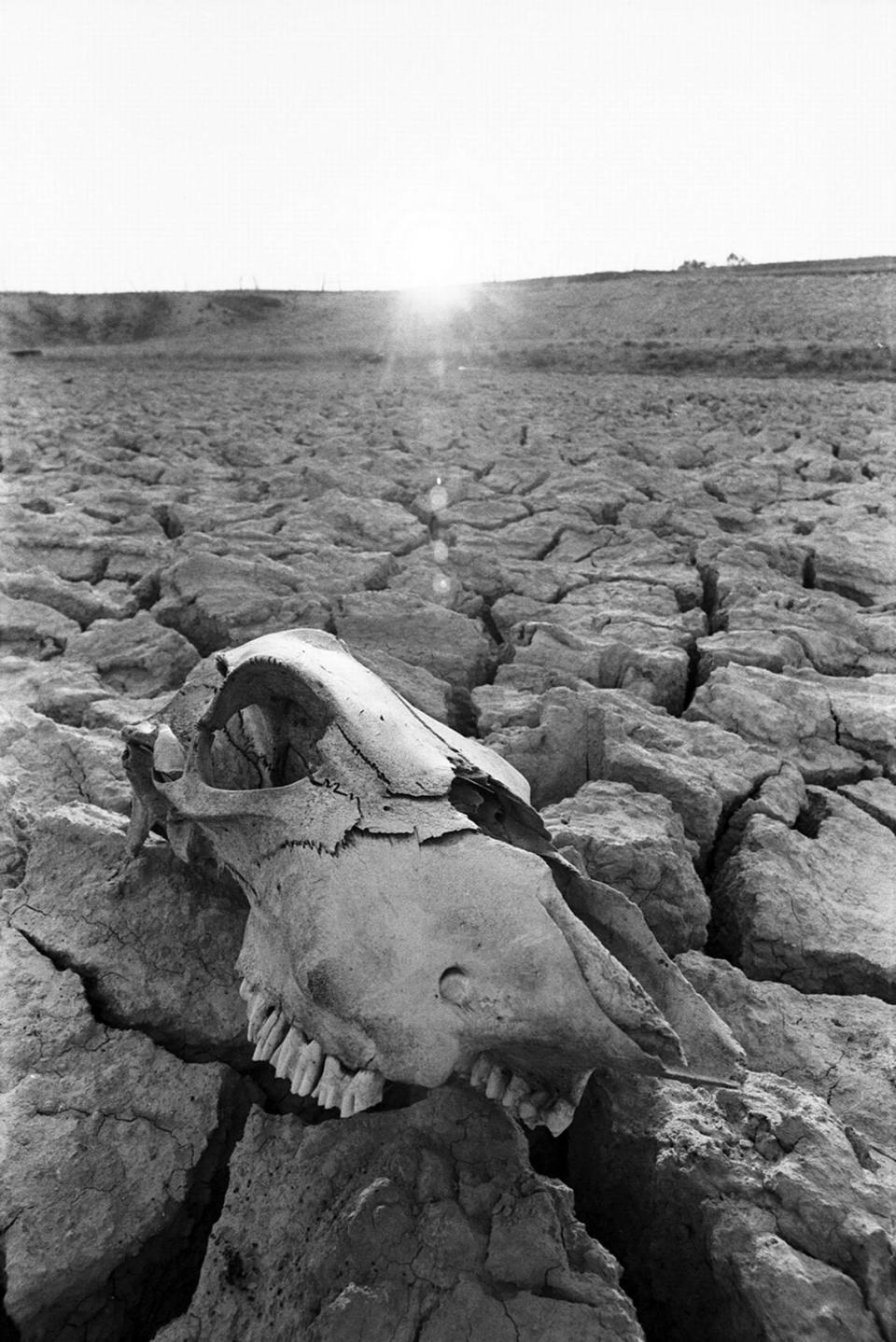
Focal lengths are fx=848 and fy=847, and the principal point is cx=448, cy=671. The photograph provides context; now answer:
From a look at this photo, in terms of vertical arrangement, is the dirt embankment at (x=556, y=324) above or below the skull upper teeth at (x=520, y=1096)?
above

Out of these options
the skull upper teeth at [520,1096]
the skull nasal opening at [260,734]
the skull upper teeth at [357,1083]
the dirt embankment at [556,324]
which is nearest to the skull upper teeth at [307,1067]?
the skull upper teeth at [357,1083]

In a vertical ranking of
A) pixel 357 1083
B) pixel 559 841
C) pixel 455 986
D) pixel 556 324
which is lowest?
pixel 559 841

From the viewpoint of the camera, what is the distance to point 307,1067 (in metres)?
1.17

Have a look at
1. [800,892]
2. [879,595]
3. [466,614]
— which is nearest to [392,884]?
[800,892]

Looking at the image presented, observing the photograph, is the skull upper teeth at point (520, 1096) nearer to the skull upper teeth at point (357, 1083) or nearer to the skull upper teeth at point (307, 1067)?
the skull upper teeth at point (357, 1083)

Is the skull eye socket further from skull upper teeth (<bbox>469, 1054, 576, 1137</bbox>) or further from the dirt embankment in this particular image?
the dirt embankment

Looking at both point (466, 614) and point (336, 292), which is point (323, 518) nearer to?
point (466, 614)

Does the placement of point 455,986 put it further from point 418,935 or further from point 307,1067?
point 307,1067

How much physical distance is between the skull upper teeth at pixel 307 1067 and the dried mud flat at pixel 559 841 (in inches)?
9.2

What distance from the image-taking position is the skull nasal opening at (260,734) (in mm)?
1557

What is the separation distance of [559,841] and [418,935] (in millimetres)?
782

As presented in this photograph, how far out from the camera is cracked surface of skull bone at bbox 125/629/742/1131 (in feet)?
3.56

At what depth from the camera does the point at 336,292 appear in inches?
715

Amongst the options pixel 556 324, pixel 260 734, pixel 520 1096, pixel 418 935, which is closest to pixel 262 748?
pixel 260 734
